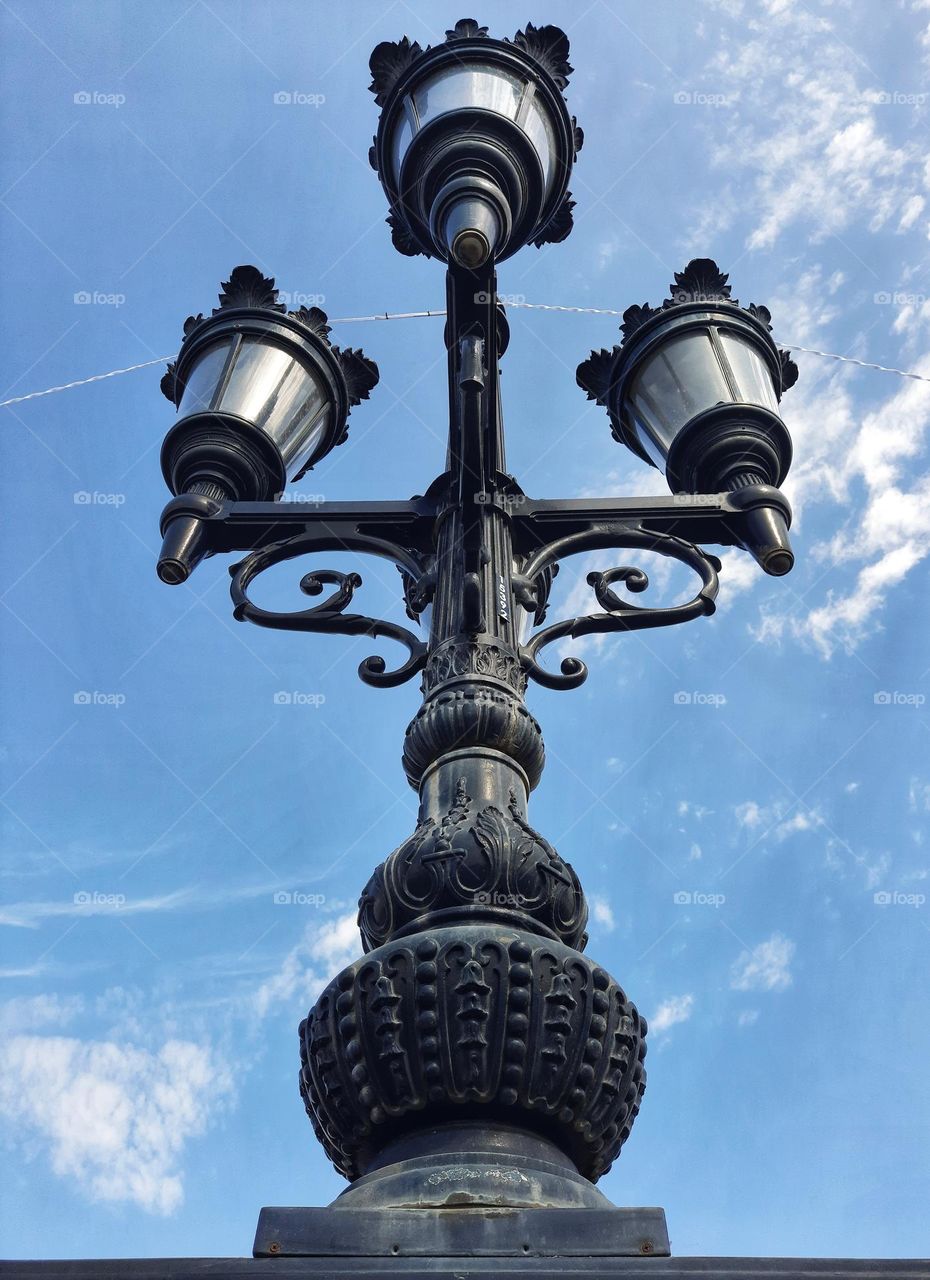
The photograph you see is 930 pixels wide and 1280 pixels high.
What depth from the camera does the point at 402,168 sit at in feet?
14.2

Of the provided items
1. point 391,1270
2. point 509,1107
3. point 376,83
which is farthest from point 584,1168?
point 376,83

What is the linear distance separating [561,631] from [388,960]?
1.40m

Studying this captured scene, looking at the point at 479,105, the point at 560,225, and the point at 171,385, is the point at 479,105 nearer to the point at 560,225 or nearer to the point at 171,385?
the point at 560,225

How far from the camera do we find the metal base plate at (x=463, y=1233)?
201 cm

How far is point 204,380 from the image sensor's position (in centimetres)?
445

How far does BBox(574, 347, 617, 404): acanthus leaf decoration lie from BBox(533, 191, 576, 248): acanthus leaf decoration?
0.55 m

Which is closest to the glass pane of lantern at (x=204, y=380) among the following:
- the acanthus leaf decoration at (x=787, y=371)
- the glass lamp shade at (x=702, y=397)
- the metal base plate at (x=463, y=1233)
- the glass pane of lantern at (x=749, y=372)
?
the glass lamp shade at (x=702, y=397)

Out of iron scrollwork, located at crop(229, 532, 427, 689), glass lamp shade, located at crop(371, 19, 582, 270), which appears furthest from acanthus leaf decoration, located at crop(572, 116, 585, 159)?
iron scrollwork, located at crop(229, 532, 427, 689)

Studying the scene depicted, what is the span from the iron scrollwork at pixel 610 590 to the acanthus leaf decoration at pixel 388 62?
1.90 meters

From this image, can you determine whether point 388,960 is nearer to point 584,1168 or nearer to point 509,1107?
point 509,1107

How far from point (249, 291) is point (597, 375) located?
132 cm

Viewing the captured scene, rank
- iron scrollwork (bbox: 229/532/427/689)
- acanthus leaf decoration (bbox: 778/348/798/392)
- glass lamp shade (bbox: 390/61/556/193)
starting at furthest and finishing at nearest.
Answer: acanthus leaf decoration (bbox: 778/348/798/392) < glass lamp shade (bbox: 390/61/556/193) < iron scrollwork (bbox: 229/532/427/689)

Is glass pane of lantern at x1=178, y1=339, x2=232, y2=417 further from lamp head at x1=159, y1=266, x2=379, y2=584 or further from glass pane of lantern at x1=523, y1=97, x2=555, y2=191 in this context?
glass pane of lantern at x1=523, y1=97, x2=555, y2=191

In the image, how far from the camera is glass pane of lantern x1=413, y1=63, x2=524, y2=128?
422 centimetres
